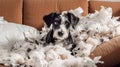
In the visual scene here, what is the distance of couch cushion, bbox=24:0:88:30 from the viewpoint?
2.32m

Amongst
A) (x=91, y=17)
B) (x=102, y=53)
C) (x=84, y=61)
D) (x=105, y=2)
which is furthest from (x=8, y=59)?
(x=105, y=2)

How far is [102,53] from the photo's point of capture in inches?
61.8

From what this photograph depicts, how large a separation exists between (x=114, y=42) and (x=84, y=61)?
1.07 ft

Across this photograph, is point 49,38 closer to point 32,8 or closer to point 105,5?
point 32,8

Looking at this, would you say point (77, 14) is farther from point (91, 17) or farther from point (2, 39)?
point (2, 39)

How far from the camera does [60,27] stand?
1.71 meters

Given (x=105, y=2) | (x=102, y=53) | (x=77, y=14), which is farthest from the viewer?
(x=105, y=2)

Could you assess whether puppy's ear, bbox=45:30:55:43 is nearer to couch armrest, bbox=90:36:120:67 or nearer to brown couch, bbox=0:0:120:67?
couch armrest, bbox=90:36:120:67

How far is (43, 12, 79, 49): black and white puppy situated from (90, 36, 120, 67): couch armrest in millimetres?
245

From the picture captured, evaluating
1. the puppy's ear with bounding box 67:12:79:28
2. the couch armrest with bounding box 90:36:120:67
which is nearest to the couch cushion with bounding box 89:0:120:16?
the puppy's ear with bounding box 67:12:79:28

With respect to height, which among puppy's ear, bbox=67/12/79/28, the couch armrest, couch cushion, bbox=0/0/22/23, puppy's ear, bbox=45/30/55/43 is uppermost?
couch cushion, bbox=0/0/22/23

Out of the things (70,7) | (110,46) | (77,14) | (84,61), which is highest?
(70,7)

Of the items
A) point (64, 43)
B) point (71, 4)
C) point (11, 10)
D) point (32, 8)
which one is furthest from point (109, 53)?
point (11, 10)

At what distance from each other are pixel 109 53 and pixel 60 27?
41 cm
